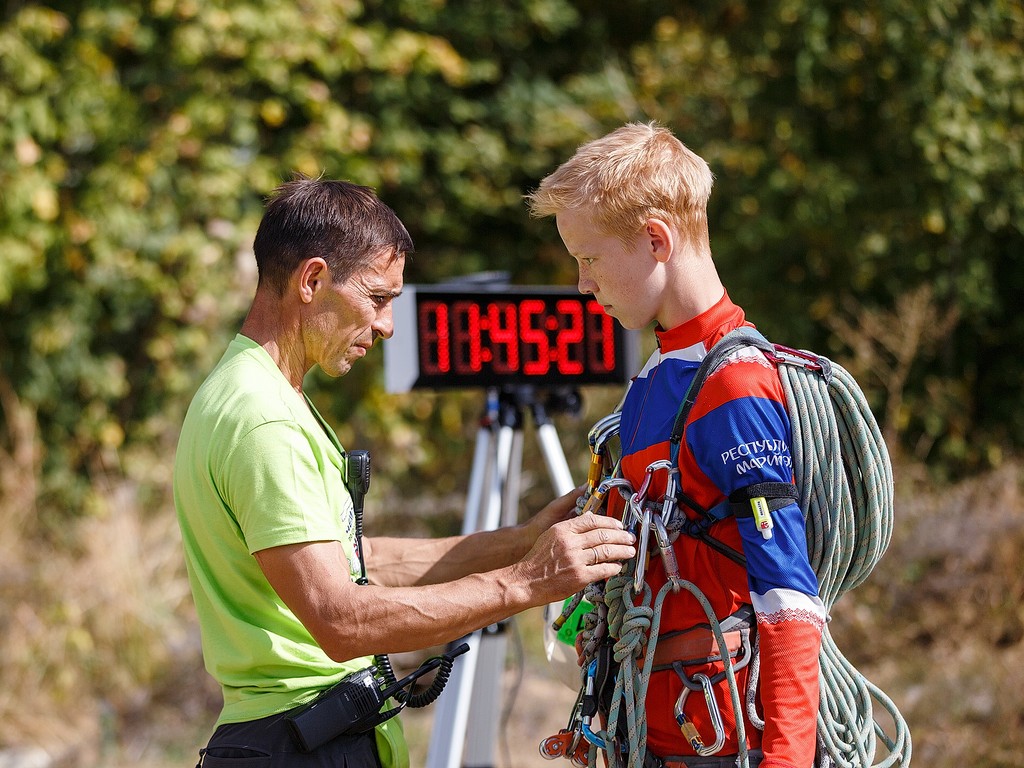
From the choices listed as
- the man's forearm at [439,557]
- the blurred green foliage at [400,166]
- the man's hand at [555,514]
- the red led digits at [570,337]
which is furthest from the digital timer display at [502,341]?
the blurred green foliage at [400,166]

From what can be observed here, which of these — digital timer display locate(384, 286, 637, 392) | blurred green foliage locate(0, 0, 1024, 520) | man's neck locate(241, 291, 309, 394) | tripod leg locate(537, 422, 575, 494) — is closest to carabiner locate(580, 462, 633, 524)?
man's neck locate(241, 291, 309, 394)

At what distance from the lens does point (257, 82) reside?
6.66 meters

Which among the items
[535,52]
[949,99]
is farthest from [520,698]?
A: [535,52]

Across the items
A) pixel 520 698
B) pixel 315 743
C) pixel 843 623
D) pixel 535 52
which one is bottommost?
pixel 520 698

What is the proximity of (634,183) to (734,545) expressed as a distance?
0.59 meters

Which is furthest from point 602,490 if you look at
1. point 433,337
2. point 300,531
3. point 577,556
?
point 433,337

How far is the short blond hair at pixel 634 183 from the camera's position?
5.69ft

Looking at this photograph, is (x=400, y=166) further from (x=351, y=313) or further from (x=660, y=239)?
(x=660, y=239)

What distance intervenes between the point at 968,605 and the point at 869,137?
273cm

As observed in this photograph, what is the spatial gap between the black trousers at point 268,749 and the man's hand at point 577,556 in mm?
448

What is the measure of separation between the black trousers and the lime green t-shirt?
2 centimetres

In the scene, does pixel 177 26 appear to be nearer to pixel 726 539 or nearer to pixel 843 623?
pixel 843 623

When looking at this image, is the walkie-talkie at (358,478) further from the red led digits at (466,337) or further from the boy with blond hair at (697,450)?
the red led digits at (466,337)

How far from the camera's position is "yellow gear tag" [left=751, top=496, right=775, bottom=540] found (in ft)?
5.20
